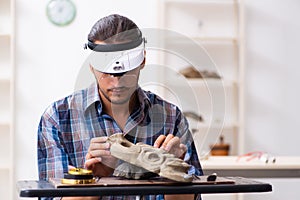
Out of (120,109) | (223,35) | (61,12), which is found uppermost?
(61,12)

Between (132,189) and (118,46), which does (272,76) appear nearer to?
(118,46)

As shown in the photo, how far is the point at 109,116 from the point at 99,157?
239 millimetres

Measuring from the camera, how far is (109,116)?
1726 millimetres

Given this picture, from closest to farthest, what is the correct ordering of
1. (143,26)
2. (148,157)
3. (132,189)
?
(132,189)
(148,157)
(143,26)

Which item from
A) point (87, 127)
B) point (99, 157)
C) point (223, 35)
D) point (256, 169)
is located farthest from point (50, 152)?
point (223, 35)

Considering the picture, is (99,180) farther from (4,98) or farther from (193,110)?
(4,98)

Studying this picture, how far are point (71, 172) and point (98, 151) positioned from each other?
97 mm

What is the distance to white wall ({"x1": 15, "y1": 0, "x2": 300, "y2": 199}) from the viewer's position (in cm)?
489

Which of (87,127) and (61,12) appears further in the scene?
(61,12)

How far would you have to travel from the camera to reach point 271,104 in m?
5.20

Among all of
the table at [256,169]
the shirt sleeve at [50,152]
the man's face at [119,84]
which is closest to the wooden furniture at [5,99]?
the table at [256,169]

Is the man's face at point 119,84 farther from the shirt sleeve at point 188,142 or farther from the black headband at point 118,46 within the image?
the shirt sleeve at point 188,142

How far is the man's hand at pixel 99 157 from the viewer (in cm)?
149

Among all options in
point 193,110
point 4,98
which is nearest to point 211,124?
point 193,110
